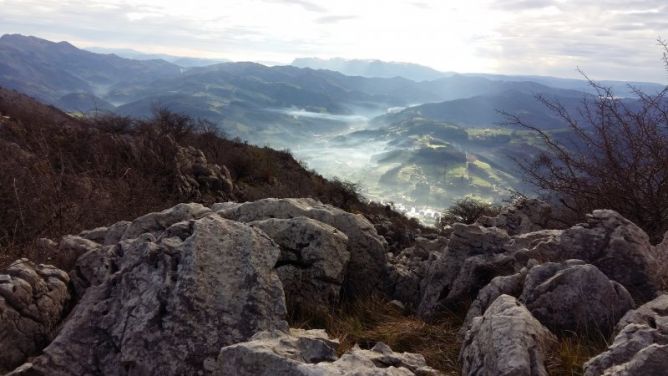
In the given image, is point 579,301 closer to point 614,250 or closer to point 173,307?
point 614,250

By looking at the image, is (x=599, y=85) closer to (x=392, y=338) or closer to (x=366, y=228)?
(x=366, y=228)

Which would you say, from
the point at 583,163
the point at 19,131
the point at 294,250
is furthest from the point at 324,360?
the point at 19,131

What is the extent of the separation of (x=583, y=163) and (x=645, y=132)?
1.34 metres

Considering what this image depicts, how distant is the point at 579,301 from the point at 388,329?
229 centimetres

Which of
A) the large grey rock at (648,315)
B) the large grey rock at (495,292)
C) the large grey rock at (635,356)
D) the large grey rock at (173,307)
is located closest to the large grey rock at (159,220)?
the large grey rock at (173,307)

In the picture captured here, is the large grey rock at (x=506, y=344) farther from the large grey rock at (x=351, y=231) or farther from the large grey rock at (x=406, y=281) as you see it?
the large grey rock at (x=351, y=231)

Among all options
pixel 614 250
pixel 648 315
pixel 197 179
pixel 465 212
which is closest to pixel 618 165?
pixel 614 250

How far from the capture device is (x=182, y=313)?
15.2 feet

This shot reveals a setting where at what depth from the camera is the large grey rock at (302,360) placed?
11.7ft

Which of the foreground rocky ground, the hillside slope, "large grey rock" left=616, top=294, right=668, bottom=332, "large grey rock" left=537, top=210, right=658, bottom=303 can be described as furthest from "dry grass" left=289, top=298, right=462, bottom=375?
the hillside slope

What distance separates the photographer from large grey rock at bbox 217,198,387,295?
7.48 metres

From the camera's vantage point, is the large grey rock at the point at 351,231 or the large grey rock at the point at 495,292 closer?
the large grey rock at the point at 495,292

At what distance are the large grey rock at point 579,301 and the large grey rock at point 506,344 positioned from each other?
52 centimetres

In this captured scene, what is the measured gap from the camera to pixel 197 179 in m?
20.5
